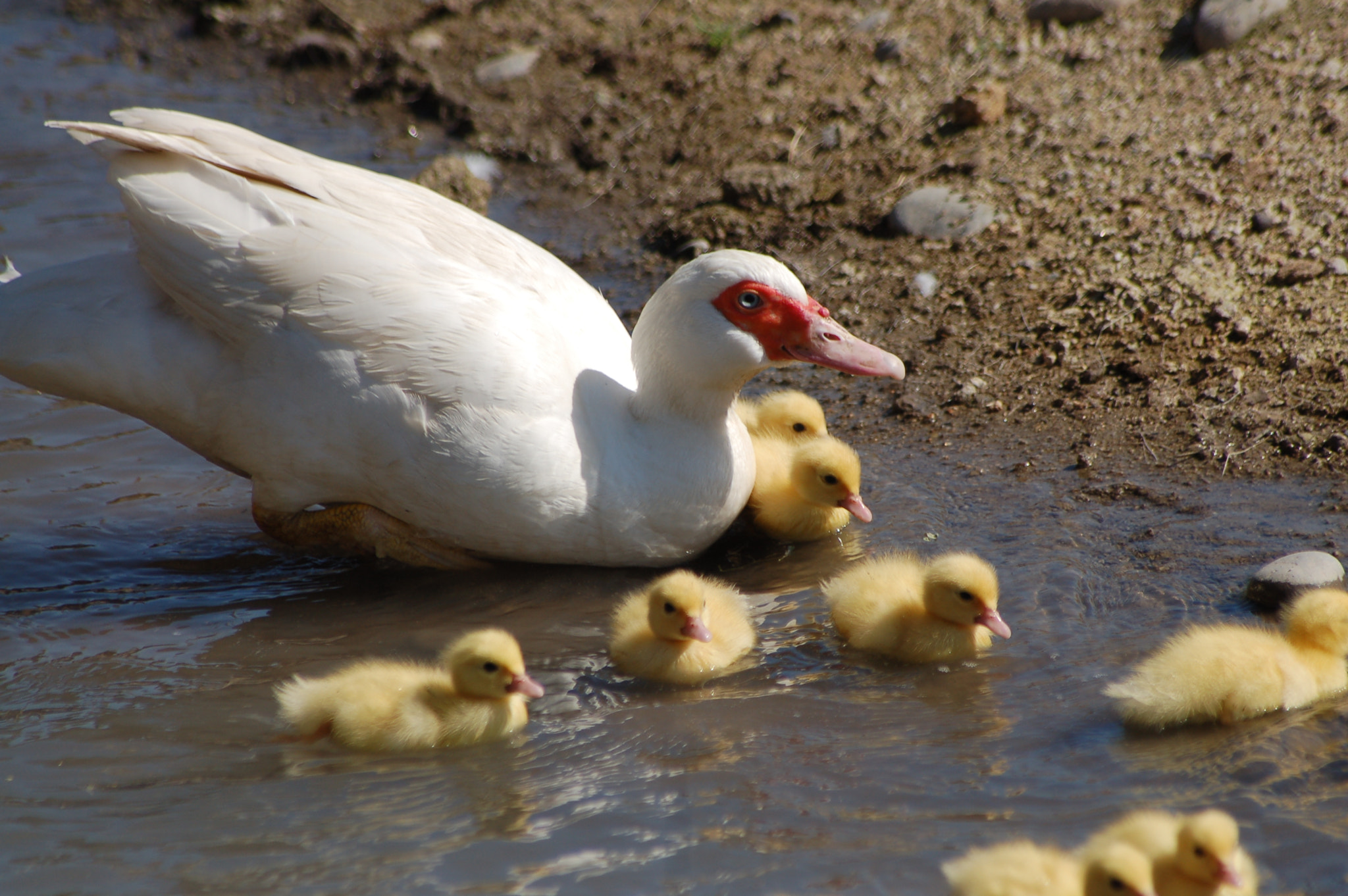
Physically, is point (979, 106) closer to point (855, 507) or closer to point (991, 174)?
point (991, 174)

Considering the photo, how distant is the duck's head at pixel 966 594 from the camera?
12.9ft

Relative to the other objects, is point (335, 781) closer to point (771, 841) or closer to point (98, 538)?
point (771, 841)

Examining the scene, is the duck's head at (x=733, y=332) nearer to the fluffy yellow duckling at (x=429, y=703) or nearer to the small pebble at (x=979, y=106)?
the fluffy yellow duckling at (x=429, y=703)

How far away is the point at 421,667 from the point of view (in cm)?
404

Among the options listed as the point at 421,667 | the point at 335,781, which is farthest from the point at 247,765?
the point at 421,667

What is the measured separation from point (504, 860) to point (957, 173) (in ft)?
16.3

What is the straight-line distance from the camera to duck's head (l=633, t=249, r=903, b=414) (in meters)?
4.51

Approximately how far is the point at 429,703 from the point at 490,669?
24cm

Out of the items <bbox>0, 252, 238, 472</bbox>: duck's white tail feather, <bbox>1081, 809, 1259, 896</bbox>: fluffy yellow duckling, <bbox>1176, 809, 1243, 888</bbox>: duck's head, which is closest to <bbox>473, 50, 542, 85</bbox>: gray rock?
<bbox>0, 252, 238, 472</bbox>: duck's white tail feather

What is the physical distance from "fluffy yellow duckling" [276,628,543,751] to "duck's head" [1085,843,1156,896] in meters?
1.58

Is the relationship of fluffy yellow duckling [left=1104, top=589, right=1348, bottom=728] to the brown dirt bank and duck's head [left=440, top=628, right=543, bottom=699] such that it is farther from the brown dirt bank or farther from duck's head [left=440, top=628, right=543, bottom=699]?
duck's head [left=440, top=628, right=543, bottom=699]

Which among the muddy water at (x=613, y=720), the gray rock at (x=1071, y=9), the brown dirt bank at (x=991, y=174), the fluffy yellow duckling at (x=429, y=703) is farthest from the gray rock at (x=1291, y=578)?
the gray rock at (x=1071, y=9)

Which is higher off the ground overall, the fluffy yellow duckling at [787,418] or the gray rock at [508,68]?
the gray rock at [508,68]

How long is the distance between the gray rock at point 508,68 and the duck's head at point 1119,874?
7480mm
